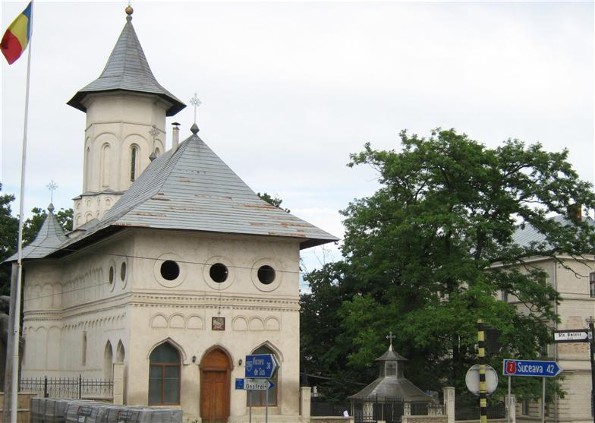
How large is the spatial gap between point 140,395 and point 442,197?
14924 millimetres

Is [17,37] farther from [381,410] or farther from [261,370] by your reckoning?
[381,410]

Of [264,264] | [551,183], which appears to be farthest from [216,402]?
[551,183]

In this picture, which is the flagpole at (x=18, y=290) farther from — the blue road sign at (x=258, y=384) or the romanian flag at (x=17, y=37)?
the blue road sign at (x=258, y=384)

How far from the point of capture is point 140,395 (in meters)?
32.4

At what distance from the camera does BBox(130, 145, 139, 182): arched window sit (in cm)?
4657

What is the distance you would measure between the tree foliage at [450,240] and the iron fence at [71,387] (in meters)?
10.9

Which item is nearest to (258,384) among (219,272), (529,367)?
(529,367)

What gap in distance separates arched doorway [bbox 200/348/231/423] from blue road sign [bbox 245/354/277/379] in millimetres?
11735

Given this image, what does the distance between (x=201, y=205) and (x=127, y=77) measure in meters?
14.4

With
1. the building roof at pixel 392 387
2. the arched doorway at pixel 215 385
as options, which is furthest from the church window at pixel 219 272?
the building roof at pixel 392 387

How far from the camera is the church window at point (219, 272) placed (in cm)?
3453

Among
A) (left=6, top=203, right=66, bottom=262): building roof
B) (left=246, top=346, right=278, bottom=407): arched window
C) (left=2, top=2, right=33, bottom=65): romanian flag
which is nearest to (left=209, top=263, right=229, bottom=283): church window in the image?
(left=246, top=346, right=278, bottom=407): arched window

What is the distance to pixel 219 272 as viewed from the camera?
114 feet

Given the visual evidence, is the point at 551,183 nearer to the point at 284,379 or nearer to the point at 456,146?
the point at 456,146
